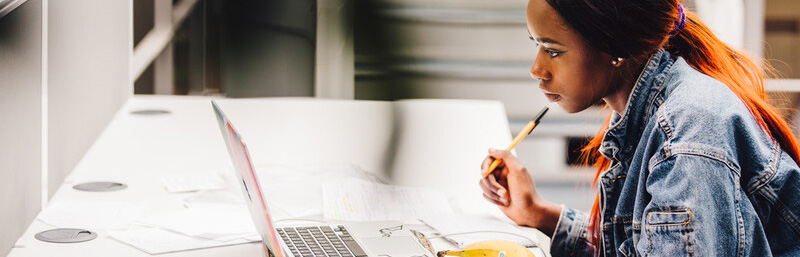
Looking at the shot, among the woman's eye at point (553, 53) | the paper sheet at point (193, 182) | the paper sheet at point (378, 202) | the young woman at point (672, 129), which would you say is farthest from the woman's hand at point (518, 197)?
the paper sheet at point (193, 182)

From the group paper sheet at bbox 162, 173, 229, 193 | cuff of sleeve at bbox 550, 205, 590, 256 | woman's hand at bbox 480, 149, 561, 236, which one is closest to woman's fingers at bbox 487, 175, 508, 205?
woman's hand at bbox 480, 149, 561, 236

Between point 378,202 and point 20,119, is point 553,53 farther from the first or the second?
point 20,119

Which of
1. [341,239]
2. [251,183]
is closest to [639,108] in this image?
[341,239]

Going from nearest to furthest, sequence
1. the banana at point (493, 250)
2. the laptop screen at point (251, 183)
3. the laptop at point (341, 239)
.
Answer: the laptop screen at point (251, 183) < the laptop at point (341, 239) < the banana at point (493, 250)

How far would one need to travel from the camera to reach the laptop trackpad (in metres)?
1.10

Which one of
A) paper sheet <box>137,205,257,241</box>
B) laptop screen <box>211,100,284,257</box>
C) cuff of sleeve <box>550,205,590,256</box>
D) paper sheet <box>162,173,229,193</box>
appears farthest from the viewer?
paper sheet <box>162,173,229,193</box>

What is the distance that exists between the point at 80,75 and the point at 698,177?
54.6 inches

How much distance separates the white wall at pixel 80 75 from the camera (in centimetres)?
144

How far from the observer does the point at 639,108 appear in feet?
3.67

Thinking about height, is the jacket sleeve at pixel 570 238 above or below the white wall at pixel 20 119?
below

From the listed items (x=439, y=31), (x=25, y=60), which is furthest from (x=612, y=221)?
(x=439, y=31)

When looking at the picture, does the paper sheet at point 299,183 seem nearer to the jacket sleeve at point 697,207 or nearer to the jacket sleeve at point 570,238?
the jacket sleeve at point 570,238

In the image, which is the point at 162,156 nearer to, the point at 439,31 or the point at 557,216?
the point at 557,216

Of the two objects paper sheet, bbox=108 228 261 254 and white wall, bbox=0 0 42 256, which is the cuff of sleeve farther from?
white wall, bbox=0 0 42 256
